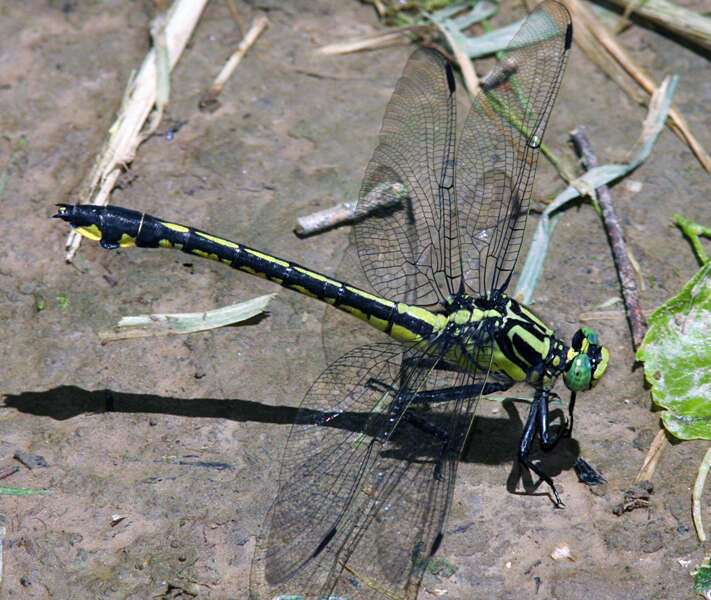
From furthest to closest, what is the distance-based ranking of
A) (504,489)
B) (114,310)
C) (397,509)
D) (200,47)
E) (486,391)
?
(200,47), (114,310), (486,391), (504,489), (397,509)

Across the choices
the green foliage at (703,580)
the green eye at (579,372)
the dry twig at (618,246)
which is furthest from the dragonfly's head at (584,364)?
the green foliage at (703,580)

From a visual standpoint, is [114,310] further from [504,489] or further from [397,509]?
[504,489]

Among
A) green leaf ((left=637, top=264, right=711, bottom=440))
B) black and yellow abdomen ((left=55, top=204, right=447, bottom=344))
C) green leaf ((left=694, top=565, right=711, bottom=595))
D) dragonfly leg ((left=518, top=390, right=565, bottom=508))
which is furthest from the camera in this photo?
black and yellow abdomen ((left=55, top=204, right=447, bottom=344))

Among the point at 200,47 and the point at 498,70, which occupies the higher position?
the point at 498,70

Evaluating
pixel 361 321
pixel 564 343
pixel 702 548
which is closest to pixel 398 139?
pixel 361 321

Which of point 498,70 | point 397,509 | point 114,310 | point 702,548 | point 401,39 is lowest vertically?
point 114,310

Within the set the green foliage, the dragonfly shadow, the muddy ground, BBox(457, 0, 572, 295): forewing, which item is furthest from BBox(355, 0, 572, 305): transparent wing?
the green foliage

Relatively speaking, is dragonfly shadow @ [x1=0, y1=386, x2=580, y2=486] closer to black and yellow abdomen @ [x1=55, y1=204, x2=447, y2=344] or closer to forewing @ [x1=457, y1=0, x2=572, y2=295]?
black and yellow abdomen @ [x1=55, y1=204, x2=447, y2=344]

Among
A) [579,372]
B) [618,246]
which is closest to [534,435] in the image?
[579,372]
